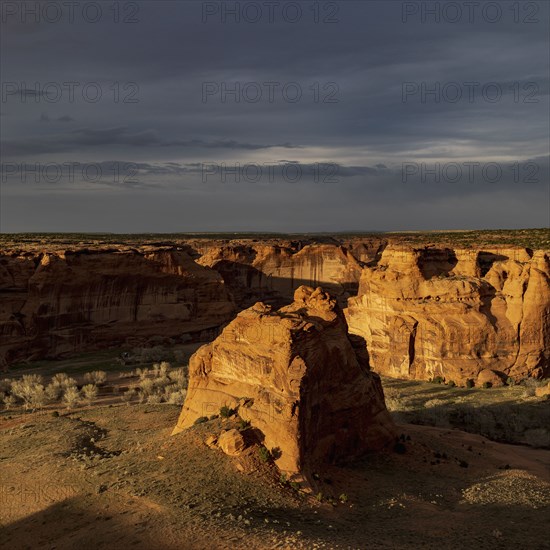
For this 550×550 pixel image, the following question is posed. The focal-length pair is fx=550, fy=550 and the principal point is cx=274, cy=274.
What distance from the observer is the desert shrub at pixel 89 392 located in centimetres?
3446

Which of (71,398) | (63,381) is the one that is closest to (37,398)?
(71,398)

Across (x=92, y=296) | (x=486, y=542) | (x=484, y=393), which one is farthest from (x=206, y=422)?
(x=92, y=296)

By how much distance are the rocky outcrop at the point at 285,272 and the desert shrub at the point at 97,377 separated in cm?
2942

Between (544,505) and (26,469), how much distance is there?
58.2 ft

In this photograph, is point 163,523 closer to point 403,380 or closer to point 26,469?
point 26,469

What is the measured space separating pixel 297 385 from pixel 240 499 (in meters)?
4.06

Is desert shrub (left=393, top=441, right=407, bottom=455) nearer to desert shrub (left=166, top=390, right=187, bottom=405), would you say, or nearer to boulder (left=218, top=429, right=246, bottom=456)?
boulder (left=218, top=429, right=246, bottom=456)

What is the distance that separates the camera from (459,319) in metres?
38.6

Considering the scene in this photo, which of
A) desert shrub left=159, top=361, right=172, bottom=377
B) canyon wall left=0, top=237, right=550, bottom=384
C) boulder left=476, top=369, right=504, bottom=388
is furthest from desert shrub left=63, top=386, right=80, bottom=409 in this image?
boulder left=476, top=369, right=504, bottom=388

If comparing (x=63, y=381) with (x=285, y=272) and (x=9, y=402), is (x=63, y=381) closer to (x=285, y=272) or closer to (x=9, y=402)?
(x=9, y=402)

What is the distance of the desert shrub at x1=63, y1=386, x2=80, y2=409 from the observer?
3306 cm

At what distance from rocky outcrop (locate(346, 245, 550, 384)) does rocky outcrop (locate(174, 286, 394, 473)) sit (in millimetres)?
16718

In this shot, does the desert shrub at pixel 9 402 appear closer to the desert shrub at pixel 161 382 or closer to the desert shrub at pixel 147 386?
the desert shrub at pixel 147 386

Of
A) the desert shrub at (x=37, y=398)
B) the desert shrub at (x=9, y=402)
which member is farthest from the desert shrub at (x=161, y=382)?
the desert shrub at (x=9, y=402)
